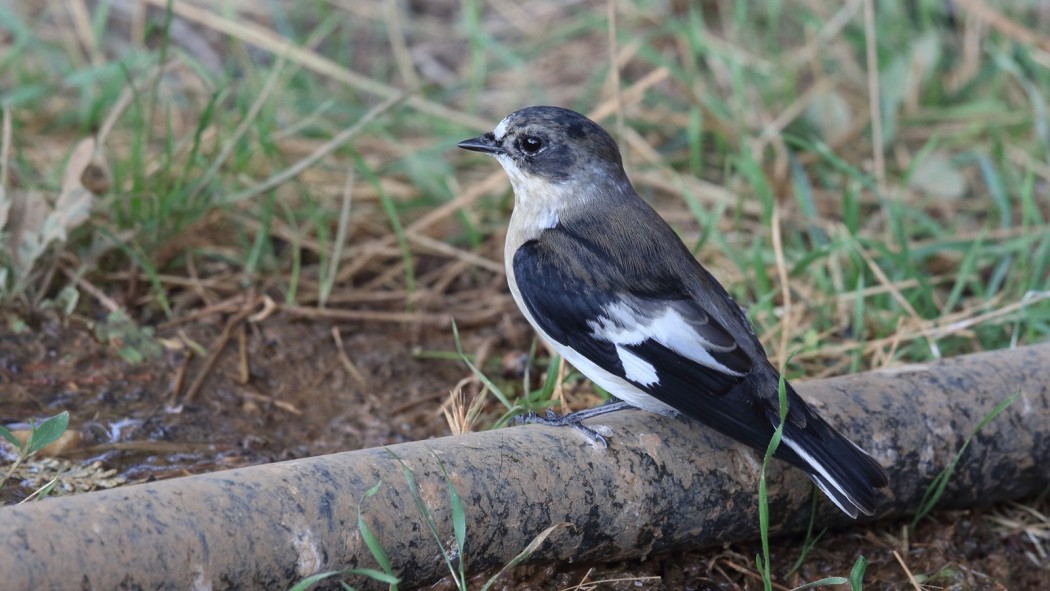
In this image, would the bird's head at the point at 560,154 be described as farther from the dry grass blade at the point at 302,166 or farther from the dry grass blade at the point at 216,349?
the dry grass blade at the point at 216,349

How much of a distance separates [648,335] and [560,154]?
0.82 meters

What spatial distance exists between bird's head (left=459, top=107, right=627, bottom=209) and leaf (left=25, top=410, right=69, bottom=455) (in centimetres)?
164

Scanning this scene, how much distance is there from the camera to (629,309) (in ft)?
10.5

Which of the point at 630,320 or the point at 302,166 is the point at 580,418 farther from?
the point at 302,166

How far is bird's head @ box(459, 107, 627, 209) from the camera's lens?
367 centimetres

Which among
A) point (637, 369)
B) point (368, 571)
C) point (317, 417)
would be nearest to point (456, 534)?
point (368, 571)

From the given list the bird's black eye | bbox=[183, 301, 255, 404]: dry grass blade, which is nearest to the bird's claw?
the bird's black eye

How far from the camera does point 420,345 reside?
428 centimetres

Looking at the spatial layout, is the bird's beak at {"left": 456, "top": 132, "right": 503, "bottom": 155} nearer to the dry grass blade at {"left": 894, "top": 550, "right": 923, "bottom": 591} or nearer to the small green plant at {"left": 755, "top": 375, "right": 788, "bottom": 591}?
the small green plant at {"left": 755, "top": 375, "right": 788, "bottom": 591}

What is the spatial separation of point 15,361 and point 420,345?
1.38 meters

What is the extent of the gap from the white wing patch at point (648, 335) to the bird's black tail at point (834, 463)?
244mm

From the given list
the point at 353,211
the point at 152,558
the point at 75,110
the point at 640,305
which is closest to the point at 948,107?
the point at 353,211

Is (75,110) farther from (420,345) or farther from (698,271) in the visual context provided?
(698,271)

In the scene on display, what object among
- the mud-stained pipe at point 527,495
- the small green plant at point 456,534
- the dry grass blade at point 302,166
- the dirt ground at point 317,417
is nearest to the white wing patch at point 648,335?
the mud-stained pipe at point 527,495
